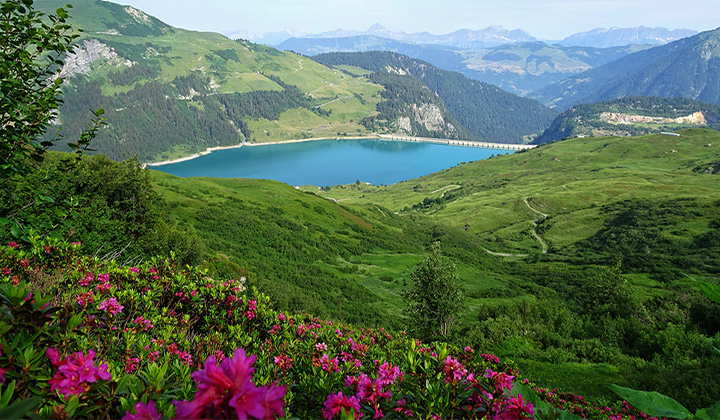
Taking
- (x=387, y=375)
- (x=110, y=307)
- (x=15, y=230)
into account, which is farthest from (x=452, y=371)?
(x=15, y=230)

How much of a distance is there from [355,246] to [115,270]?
6754cm

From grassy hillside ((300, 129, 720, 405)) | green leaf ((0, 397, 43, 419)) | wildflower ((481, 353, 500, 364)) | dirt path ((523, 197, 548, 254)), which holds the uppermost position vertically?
green leaf ((0, 397, 43, 419))

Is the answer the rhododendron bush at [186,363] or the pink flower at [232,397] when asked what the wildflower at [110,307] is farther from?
the pink flower at [232,397]

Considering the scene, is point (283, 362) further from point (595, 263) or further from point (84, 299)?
point (595, 263)

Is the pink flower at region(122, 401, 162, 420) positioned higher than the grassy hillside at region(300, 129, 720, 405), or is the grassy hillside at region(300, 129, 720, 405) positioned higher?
the pink flower at region(122, 401, 162, 420)

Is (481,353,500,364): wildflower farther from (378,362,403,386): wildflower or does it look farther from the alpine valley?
(378,362,403,386): wildflower

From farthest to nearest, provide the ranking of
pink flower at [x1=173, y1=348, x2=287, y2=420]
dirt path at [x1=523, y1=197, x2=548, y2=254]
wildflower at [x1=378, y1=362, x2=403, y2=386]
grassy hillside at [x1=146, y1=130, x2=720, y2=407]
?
dirt path at [x1=523, y1=197, x2=548, y2=254]
grassy hillside at [x1=146, y1=130, x2=720, y2=407]
wildflower at [x1=378, y1=362, x2=403, y2=386]
pink flower at [x1=173, y1=348, x2=287, y2=420]

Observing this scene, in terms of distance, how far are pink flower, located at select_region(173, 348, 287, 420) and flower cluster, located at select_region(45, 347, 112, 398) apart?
6.82ft

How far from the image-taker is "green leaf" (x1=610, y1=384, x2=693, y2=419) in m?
2.21

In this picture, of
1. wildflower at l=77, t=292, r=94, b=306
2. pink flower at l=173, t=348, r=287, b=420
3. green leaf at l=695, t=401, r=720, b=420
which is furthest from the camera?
wildflower at l=77, t=292, r=94, b=306

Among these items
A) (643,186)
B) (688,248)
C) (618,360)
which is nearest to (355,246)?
(618,360)

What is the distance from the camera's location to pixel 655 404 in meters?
2.34

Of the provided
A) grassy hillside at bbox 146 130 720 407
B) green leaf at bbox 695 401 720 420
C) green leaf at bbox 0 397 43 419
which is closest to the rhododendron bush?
green leaf at bbox 0 397 43 419

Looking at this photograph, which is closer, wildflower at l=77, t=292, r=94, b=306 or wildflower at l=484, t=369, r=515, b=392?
wildflower at l=484, t=369, r=515, b=392
